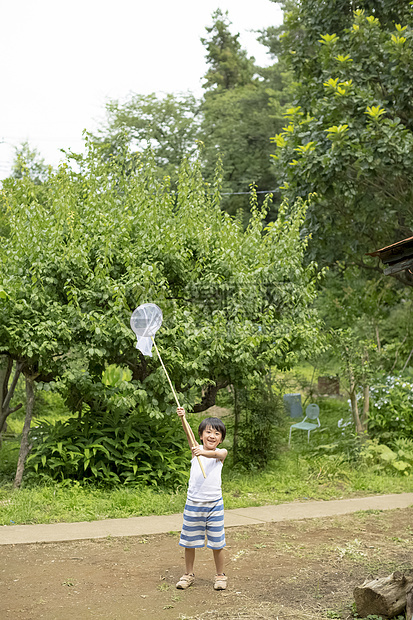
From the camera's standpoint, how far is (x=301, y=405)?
1688 cm

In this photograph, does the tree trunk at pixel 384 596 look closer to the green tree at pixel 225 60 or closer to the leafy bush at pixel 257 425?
the leafy bush at pixel 257 425

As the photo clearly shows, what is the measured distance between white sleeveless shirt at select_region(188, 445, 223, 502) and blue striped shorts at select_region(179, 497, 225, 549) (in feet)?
0.15

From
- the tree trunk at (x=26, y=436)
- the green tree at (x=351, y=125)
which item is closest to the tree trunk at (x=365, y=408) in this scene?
the green tree at (x=351, y=125)

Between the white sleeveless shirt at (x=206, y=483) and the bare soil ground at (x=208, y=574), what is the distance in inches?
28.7

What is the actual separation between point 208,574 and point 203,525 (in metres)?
0.71

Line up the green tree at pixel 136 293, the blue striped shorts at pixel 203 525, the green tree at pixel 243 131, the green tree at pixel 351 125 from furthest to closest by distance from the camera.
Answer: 1. the green tree at pixel 243 131
2. the green tree at pixel 351 125
3. the green tree at pixel 136 293
4. the blue striped shorts at pixel 203 525

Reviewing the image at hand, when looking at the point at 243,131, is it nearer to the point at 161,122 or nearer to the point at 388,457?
the point at 161,122

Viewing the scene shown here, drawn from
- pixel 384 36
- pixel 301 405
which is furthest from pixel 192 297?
pixel 301 405

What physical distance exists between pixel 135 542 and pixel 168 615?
→ 202cm

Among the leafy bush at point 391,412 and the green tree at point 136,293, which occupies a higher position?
the green tree at point 136,293

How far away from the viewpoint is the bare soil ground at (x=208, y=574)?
4.61m

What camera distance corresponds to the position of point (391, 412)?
11664 millimetres

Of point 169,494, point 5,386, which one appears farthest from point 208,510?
point 5,386

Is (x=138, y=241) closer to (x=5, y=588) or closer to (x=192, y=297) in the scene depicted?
(x=192, y=297)
